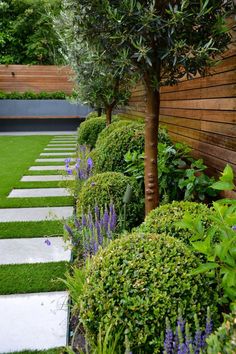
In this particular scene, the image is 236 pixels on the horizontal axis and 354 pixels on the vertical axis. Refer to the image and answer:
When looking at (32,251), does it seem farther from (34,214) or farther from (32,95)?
(32,95)

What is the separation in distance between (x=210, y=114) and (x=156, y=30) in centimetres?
128

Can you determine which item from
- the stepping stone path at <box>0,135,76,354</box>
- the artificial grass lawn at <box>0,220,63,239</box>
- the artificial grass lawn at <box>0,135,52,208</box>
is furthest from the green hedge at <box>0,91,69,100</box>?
the stepping stone path at <box>0,135,76,354</box>

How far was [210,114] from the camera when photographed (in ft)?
10.5

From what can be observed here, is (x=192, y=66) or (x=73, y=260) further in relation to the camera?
(x=73, y=260)

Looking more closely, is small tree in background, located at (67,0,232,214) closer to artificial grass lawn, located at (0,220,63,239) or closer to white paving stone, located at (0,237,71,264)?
white paving stone, located at (0,237,71,264)

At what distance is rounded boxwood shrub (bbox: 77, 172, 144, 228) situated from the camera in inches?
121

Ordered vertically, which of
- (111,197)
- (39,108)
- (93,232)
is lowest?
(93,232)

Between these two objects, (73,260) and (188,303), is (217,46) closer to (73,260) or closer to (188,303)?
(188,303)

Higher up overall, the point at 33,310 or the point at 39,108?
the point at 39,108

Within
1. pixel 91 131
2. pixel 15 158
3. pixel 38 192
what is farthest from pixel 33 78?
pixel 38 192

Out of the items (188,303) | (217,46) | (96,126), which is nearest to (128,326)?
(188,303)

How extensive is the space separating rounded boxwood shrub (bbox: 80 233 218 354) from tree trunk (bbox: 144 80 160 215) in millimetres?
864

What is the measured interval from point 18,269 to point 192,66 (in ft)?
6.13

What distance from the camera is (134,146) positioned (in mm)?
3982
